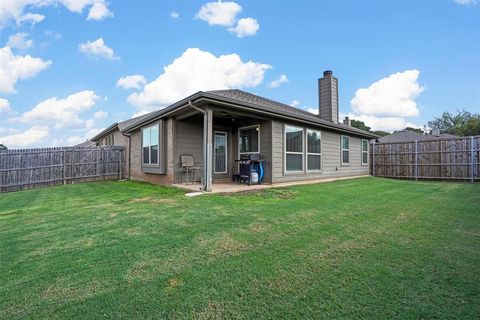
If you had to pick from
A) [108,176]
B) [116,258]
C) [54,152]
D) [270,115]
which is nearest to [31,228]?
[116,258]

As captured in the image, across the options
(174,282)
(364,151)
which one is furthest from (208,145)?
(364,151)

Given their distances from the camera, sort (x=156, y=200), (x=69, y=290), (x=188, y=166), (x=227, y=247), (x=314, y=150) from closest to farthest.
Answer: (x=69, y=290) < (x=227, y=247) < (x=156, y=200) < (x=188, y=166) < (x=314, y=150)

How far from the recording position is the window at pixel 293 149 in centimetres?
944

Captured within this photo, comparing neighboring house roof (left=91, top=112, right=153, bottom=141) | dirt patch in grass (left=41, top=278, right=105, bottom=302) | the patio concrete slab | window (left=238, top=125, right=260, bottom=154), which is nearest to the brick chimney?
the patio concrete slab

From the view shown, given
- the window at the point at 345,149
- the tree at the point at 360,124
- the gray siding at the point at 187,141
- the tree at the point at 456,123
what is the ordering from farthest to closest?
the tree at the point at 360,124 → the tree at the point at 456,123 → the window at the point at 345,149 → the gray siding at the point at 187,141

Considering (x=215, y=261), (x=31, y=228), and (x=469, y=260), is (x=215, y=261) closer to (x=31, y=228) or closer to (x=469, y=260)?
(x=469, y=260)

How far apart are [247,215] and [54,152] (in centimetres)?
1042

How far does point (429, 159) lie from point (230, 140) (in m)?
10.8

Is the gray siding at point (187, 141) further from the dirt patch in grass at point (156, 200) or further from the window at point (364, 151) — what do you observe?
the window at point (364, 151)

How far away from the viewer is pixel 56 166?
1142 centimetres

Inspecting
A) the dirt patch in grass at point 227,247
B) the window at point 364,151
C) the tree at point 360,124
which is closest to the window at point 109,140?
the window at point 364,151

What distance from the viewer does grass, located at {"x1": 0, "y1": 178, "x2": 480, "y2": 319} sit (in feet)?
6.56

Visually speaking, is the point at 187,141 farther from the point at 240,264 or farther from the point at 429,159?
the point at 429,159

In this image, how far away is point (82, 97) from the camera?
15602mm
